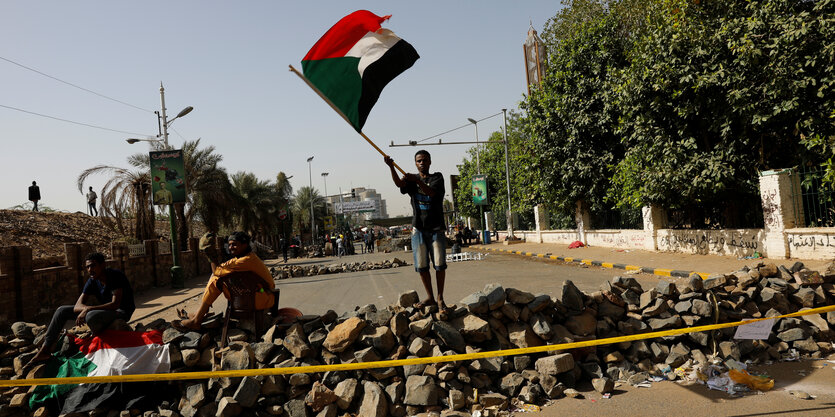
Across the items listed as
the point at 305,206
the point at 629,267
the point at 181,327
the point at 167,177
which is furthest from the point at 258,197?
the point at 181,327

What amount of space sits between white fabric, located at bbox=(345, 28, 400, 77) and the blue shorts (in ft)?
6.09

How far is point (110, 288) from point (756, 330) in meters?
6.54

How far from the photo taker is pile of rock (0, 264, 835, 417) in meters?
4.43

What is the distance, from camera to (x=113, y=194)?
24234mm

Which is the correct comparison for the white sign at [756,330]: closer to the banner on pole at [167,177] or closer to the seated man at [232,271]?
the seated man at [232,271]

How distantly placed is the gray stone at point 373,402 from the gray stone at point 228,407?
109cm

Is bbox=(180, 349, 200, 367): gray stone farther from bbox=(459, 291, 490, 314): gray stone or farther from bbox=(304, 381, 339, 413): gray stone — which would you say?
bbox=(459, 291, 490, 314): gray stone

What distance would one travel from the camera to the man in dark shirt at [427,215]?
5.15m

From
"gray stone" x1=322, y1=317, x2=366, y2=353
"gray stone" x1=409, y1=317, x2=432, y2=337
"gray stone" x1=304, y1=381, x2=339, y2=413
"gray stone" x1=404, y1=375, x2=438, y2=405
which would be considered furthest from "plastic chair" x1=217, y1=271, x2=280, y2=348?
"gray stone" x1=404, y1=375, x2=438, y2=405

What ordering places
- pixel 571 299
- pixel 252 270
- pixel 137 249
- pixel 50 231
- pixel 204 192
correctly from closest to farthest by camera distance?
pixel 252 270 < pixel 571 299 < pixel 137 249 < pixel 50 231 < pixel 204 192

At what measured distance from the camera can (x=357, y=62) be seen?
533cm

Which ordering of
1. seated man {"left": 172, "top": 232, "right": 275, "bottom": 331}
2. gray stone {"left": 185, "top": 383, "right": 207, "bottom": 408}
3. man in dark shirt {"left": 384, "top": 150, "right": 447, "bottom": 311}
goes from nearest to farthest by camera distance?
gray stone {"left": 185, "top": 383, "right": 207, "bottom": 408}, seated man {"left": 172, "top": 232, "right": 275, "bottom": 331}, man in dark shirt {"left": 384, "top": 150, "right": 447, "bottom": 311}

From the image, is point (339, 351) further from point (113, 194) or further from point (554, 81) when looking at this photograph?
point (113, 194)

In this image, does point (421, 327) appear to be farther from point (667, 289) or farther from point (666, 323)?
point (667, 289)
